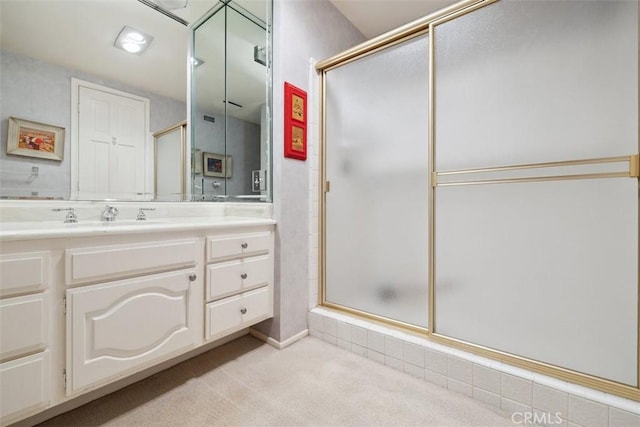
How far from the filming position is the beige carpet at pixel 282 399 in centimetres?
126

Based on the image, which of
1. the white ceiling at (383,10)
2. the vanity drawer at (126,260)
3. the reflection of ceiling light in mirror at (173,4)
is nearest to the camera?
the vanity drawer at (126,260)

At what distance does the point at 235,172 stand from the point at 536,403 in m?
2.09

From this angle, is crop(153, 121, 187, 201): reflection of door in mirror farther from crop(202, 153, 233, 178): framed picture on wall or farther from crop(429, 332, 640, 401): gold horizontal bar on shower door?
crop(429, 332, 640, 401): gold horizontal bar on shower door

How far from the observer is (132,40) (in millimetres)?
1632

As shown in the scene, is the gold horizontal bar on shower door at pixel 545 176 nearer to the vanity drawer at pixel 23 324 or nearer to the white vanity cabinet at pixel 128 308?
the white vanity cabinet at pixel 128 308

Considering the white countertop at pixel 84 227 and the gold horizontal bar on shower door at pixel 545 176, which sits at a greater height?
the gold horizontal bar on shower door at pixel 545 176

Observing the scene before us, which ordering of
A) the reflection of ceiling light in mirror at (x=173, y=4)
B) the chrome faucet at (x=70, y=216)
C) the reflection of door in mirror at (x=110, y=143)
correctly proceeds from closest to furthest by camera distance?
1. the chrome faucet at (x=70, y=216)
2. the reflection of door in mirror at (x=110, y=143)
3. the reflection of ceiling light in mirror at (x=173, y=4)

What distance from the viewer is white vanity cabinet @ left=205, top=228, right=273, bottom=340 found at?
1.56 metres

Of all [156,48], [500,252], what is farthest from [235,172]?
[500,252]

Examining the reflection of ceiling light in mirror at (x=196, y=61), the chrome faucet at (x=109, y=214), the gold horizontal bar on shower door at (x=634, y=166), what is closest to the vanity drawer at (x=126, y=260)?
the chrome faucet at (x=109, y=214)

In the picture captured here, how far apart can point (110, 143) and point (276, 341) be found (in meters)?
1.53

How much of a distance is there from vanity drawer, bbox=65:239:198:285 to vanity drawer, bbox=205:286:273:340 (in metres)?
0.31

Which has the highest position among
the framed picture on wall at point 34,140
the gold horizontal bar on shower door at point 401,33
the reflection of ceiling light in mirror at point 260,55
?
the reflection of ceiling light in mirror at point 260,55

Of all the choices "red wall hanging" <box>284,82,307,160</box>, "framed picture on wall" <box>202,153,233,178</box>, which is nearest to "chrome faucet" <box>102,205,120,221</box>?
"framed picture on wall" <box>202,153,233,178</box>
